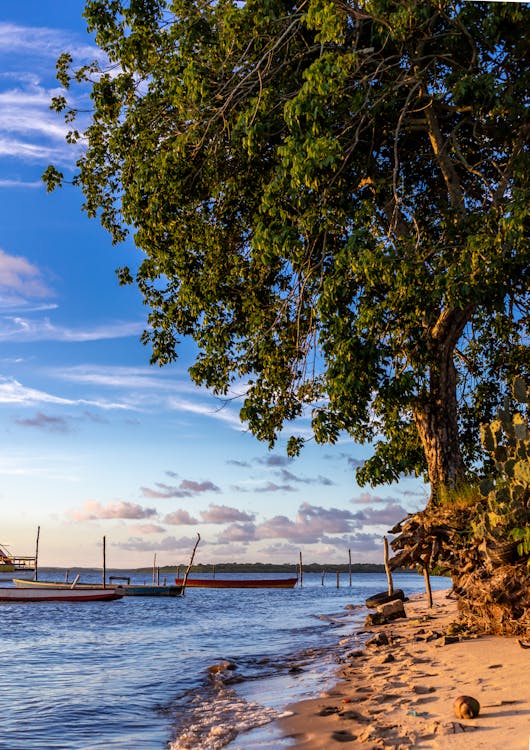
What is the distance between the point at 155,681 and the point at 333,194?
1173 centimetres

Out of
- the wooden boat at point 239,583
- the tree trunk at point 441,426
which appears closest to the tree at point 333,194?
the tree trunk at point 441,426

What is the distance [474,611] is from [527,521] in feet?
10.5

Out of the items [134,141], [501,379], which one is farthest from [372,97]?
[501,379]

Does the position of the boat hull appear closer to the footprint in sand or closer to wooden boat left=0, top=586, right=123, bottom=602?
wooden boat left=0, top=586, right=123, bottom=602

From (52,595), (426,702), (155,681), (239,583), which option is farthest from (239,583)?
(426,702)

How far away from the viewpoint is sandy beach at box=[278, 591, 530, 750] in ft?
22.4

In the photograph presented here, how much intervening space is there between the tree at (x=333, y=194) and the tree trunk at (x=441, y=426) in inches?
1.5

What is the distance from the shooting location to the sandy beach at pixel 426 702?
681cm

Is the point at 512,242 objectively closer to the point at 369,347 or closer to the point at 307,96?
the point at 369,347

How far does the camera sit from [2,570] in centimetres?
7412

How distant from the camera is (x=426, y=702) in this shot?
849cm

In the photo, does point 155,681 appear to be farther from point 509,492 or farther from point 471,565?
point 509,492

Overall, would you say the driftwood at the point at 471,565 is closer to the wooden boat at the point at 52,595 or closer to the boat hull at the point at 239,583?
the wooden boat at the point at 52,595

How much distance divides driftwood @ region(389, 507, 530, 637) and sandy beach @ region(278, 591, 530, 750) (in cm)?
59
